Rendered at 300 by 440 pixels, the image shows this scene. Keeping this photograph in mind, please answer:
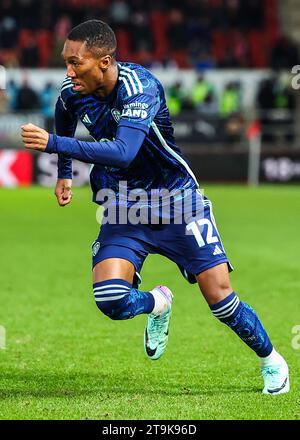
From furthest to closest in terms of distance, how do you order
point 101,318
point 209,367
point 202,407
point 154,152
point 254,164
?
point 254,164 → point 101,318 → point 209,367 → point 154,152 → point 202,407

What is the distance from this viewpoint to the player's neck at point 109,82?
6152 millimetres

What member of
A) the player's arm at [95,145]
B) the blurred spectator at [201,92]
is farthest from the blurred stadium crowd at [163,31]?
the player's arm at [95,145]

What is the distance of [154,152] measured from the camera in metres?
6.42

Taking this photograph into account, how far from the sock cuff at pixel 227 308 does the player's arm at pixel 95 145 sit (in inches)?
43.7

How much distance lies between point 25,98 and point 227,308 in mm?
19149

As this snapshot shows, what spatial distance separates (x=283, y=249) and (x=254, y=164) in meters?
10.8

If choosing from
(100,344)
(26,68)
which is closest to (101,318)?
(100,344)

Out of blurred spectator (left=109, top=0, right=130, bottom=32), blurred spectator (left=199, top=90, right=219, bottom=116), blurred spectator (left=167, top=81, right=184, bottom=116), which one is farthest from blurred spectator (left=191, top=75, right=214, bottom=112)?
blurred spectator (left=109, top=0, right=130, bottom=32)

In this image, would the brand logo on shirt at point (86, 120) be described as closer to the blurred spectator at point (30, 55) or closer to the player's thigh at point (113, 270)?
the player's thigh at point (113, 270)

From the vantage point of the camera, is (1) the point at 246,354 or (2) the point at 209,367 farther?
(1) the point at 246,354

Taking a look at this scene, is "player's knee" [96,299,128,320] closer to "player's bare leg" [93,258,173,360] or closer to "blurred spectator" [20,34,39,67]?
"player's bare leg" [93,258,173,360]

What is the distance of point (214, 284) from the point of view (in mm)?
6359

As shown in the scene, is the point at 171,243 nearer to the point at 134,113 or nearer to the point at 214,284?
the point at 214,284
